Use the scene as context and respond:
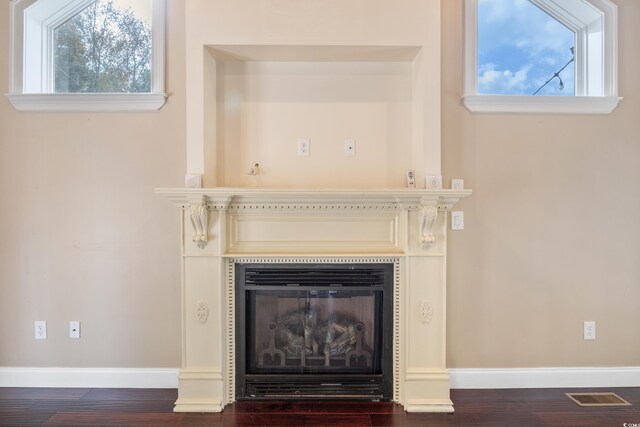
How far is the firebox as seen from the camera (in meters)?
2.08

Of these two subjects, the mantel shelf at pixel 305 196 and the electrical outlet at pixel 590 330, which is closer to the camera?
the mantel shelf at pixel 305 196

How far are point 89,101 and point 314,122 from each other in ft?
4.81

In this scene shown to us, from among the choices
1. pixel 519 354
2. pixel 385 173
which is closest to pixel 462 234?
pixel 385 173

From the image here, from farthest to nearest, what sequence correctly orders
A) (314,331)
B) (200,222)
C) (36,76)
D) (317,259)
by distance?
(36,76), (314,331), (317,259), (200,222)

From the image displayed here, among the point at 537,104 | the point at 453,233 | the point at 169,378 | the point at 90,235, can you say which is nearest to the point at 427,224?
the point at 453,233

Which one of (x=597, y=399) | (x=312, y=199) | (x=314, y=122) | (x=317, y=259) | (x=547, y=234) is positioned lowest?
(x=597, y=399)

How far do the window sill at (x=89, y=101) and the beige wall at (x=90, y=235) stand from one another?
0.05m

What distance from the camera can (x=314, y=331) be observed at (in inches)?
85.4

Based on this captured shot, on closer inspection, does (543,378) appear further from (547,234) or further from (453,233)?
(453,233)

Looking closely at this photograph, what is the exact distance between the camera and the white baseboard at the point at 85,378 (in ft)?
7.34

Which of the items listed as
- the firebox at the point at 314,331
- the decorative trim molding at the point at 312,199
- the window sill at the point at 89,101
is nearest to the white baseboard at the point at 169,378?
the firebox at the point at 314,331

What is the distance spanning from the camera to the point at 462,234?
2.25 m

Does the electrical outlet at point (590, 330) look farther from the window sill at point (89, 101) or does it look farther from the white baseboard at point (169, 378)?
the window sill at point (89, 101)

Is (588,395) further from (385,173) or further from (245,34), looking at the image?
(245,34)
